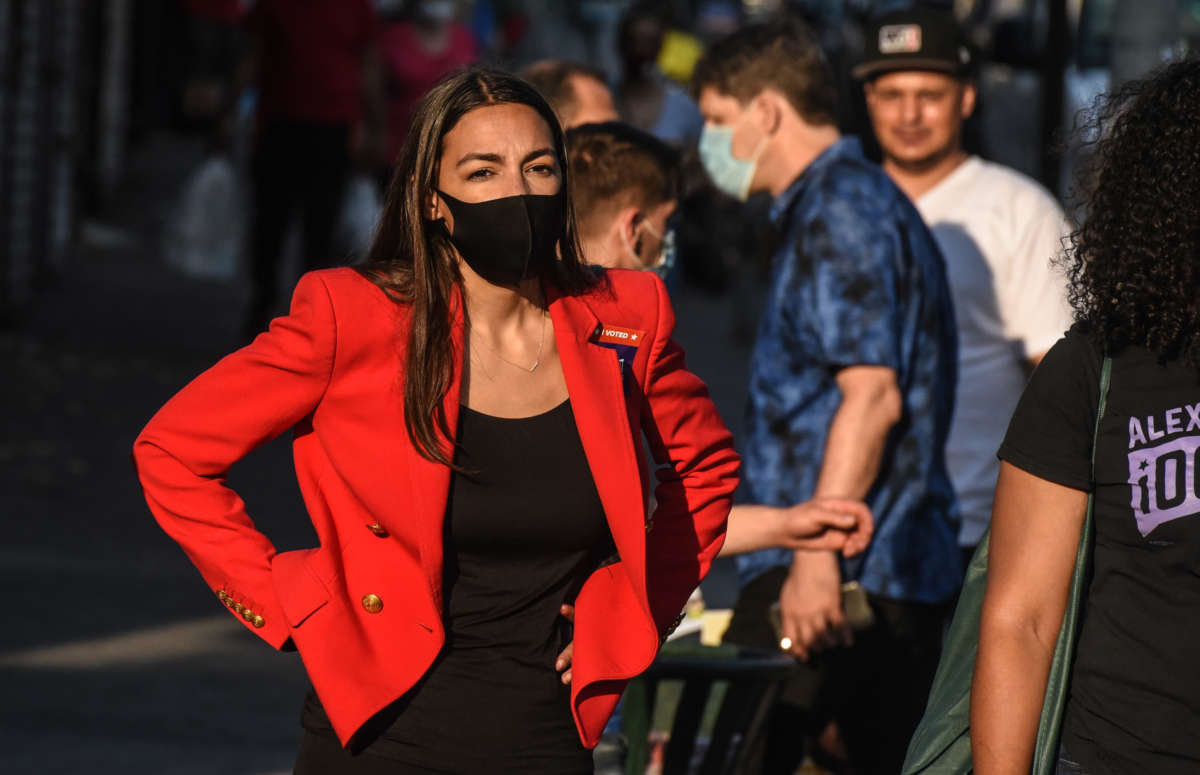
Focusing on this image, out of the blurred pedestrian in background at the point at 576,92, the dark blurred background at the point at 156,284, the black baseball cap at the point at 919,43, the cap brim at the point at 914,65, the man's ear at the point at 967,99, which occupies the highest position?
the black baseball cap at the point at 919,43

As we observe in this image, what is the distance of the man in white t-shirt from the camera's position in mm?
5293

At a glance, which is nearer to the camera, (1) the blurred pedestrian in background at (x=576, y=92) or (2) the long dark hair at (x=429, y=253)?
(2) the long dark hair at (x=429, y=253)

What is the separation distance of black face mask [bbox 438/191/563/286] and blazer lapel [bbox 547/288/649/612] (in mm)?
126

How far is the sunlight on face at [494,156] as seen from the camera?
3.29 meters

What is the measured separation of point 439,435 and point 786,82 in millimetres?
1966

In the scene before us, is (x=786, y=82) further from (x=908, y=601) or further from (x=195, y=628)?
(x=195, y=628)

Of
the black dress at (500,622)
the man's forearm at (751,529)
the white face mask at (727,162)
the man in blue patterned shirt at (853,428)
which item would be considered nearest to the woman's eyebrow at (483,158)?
the black dress at (500,622)

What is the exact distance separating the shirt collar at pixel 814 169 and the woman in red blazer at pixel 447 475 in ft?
4.54

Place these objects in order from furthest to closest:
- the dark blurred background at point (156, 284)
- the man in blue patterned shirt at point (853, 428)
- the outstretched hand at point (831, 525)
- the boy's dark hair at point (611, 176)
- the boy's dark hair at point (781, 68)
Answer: the dark blurred background at point (156, 284)
the boy's dark hair at point (781, 68)
the man in blue patterned shirt at point (853, 428)
the boy's dark hair at point (611, 176)
the outstretched hand at point (831, 525)

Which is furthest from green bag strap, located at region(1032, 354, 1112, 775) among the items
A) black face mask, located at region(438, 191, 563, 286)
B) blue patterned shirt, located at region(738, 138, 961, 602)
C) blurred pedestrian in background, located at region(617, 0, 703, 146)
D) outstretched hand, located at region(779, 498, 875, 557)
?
blurred pedestrian in background, located at region(617, 0, 703, 146)

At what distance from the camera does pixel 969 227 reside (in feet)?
18.2

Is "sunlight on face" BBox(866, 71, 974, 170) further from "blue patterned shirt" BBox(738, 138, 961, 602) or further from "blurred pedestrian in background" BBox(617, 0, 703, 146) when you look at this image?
"blurred pedestrian in background" BBox(617, 0, 703, 146)

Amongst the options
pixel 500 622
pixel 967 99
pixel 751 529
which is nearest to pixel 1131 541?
pixel 500 622

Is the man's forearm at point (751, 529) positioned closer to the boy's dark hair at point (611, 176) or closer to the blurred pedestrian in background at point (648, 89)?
the boy's dark hair at point (611, 176)
